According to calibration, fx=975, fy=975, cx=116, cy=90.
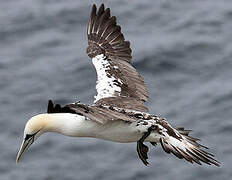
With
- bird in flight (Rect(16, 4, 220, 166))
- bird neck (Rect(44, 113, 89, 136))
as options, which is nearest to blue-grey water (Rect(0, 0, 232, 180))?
bird in flight (Rect(16, 4, 220, 166))

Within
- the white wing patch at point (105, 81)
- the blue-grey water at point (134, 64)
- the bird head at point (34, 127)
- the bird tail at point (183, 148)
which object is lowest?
the bird tail at point (183, 148)

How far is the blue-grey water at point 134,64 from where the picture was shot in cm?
1917

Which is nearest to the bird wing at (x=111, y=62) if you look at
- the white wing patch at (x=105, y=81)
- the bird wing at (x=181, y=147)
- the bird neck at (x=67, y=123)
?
the white wing patch at (x=105, y=81)

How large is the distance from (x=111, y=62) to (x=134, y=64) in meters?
6.27

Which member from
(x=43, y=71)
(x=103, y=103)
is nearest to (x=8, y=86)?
(x=43, y=71)

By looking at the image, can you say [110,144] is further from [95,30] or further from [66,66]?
[95,30]

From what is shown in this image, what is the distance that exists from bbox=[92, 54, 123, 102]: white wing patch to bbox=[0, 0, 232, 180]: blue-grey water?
4.41 meters

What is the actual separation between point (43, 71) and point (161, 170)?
4155 millimetres

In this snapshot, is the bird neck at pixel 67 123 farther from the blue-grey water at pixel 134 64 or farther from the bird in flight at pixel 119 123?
the blue-grey water at pixel 134 64

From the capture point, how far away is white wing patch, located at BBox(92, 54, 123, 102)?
1402 centimetres

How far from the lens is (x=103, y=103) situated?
13398 mm

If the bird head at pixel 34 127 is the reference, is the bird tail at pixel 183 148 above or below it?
below

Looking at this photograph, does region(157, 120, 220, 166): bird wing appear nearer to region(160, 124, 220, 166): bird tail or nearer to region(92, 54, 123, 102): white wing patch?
region(160, 124, 220, 166): bird tail

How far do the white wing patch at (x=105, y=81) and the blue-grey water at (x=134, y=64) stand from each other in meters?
4.41
